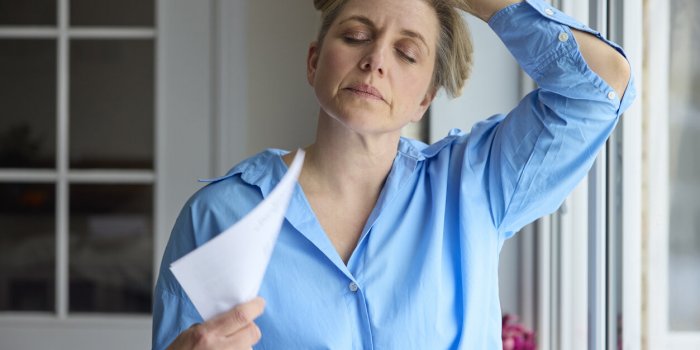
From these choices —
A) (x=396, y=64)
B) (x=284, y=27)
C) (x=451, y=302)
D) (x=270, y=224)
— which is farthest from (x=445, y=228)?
(x=284, y=27)

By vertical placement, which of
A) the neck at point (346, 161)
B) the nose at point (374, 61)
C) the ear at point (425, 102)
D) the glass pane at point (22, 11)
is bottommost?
the neck at point (346, 161)

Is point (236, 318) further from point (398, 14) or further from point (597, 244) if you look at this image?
point (597, 244)

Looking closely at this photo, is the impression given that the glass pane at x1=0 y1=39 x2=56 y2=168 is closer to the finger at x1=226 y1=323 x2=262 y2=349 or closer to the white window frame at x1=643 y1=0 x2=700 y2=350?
the white window frame at x1=643 y1=0 x2=700 y2=350

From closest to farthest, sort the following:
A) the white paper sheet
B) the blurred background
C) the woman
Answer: the white paper sheet
the woman
the blurred background

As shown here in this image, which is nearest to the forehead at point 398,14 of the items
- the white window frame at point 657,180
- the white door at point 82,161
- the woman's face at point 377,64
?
the woman's face at point 377,64

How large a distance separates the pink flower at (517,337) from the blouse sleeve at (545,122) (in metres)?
0.83

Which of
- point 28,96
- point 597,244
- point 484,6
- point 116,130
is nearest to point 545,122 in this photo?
point 484,6

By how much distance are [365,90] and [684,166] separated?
473mm

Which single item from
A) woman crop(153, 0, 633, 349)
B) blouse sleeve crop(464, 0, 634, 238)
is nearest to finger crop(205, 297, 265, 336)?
woman crop(153, 0, 633, 349)

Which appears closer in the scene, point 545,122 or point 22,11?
point 545,122

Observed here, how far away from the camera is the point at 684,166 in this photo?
1.32 m

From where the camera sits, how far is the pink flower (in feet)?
6.91

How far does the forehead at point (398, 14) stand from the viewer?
1.31 metres

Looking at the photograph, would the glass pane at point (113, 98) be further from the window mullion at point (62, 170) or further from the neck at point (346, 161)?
the neck at point (346, 161)
